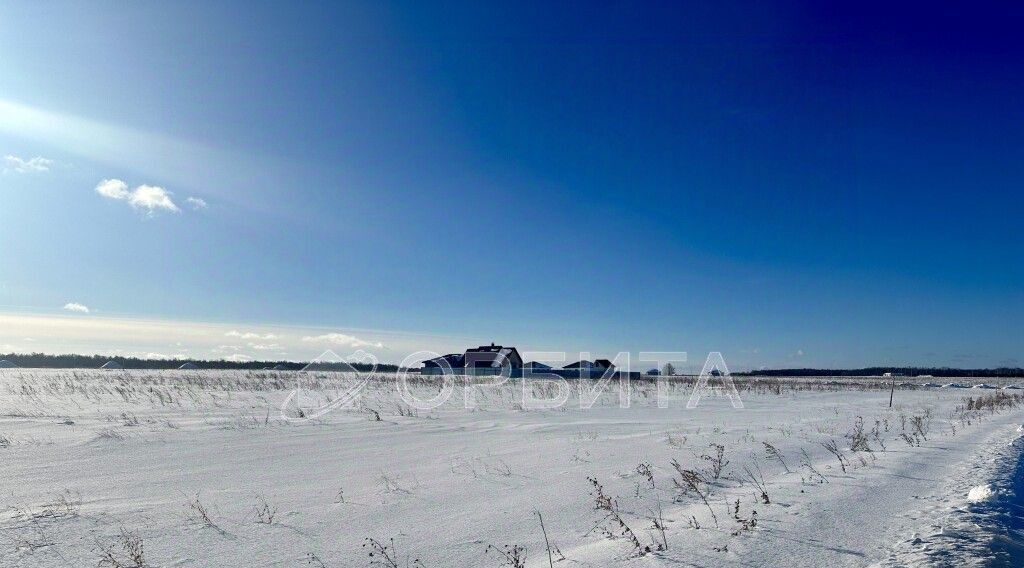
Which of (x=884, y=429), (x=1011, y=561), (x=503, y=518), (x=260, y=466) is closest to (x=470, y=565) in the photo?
(x=503, y=518)

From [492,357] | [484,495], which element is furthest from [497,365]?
[484,495]

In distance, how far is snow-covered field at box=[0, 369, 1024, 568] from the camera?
4117 millimetres

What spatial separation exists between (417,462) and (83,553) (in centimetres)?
426

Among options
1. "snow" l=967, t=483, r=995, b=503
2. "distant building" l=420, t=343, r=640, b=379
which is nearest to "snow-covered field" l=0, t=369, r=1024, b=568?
"snow" l=967, t=483, r=995, b=503

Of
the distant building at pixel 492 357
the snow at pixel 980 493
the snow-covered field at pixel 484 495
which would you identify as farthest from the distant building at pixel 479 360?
the snow at pixel 980 493

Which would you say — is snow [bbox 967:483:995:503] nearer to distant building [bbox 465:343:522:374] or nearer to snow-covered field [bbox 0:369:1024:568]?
snow-covered field [bbox 0:369:1024:568]

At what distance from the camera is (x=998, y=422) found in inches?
597

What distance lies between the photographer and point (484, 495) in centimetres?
602

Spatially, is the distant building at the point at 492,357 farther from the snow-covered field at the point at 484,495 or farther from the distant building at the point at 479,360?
the snow-covered field at the point at 484,495

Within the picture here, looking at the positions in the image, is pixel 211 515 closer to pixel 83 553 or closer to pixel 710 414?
pixel 83 553

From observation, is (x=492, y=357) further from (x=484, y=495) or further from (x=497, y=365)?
(x=484, y=495)

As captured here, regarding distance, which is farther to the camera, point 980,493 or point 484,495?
point 484,495

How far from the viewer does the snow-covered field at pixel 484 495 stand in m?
4.12

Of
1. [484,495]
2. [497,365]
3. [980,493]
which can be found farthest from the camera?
[497,365]
